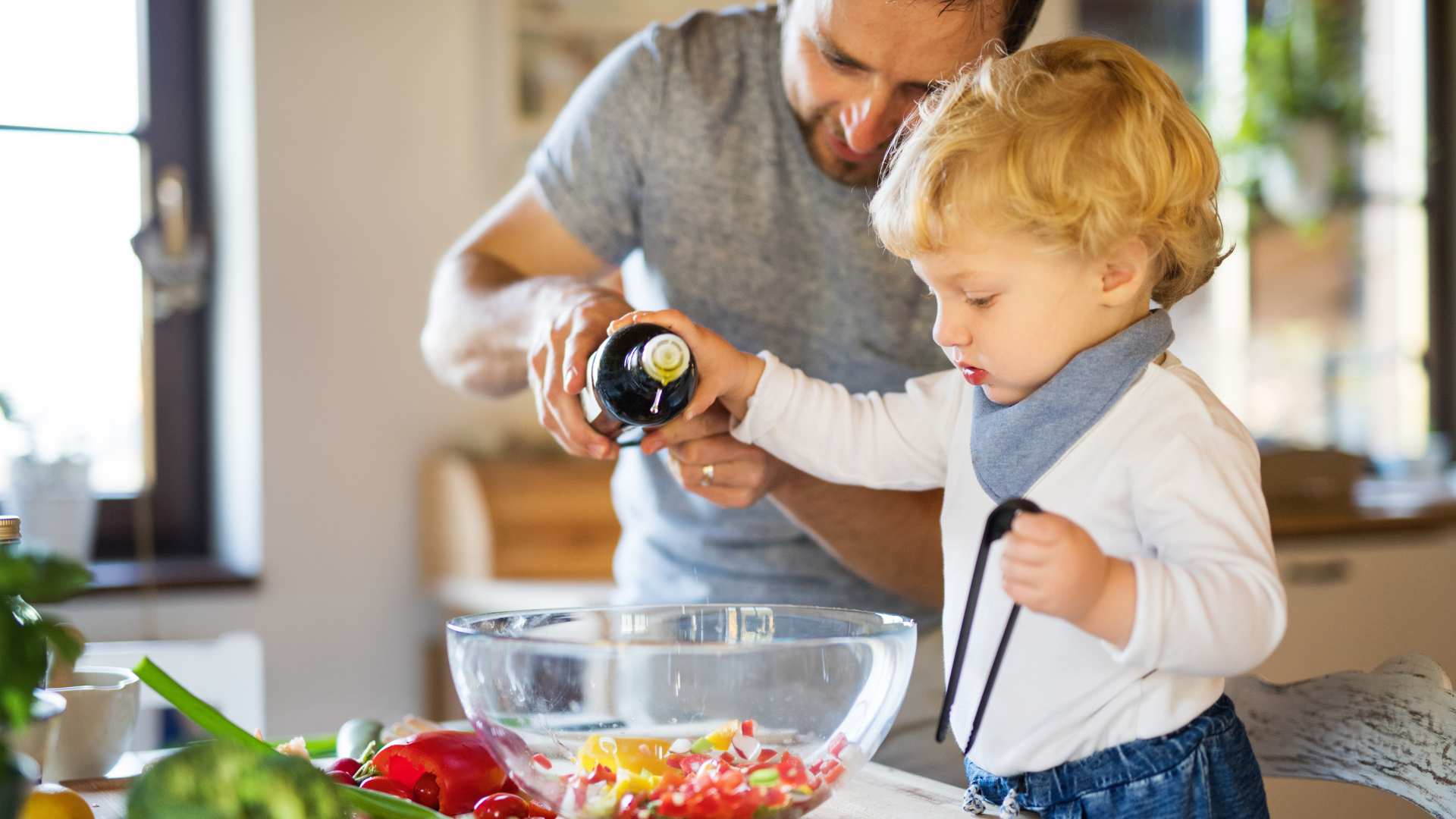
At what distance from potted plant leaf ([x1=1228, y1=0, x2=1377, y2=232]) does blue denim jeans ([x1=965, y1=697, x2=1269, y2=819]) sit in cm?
305

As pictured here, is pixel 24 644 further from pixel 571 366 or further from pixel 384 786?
pixel 571 366

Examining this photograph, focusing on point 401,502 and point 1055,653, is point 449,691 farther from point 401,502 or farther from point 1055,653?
point 1055,653

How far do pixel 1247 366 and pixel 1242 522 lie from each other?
3277mm

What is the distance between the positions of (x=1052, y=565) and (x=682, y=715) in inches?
8.7

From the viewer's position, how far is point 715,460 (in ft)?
3.42

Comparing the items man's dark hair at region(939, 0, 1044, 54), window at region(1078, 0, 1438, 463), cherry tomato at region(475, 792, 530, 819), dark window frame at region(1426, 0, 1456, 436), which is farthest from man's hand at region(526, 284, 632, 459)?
dark window frame at region(1426, 0, 1456, 436)

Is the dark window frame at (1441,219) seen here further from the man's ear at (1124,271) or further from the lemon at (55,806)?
the lemon at (55,806)

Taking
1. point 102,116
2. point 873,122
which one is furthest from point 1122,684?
point 102,116

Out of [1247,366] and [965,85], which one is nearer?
[965,85]

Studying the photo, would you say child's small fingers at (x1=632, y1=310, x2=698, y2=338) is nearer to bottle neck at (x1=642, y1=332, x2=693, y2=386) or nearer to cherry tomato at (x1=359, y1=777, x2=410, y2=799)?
bottle neck at (x1=642, y1=332, x2=693, y2=386)

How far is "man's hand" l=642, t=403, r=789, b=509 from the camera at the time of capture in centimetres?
101

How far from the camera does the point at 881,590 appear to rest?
1354mm

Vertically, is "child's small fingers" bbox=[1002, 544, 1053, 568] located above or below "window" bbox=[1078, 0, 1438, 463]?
below

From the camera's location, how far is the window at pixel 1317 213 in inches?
140
